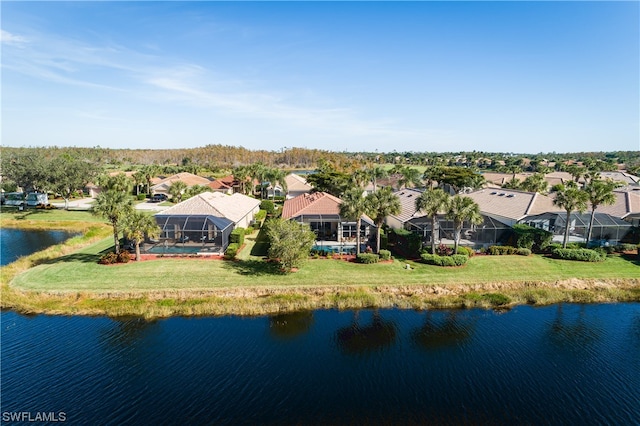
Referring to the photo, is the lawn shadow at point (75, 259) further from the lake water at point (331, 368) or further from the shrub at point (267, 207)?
the shrub at point (267, 207)

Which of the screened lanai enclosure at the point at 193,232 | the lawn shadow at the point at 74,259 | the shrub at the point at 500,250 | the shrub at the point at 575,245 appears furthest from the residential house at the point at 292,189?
the shrub at the point at 575,245

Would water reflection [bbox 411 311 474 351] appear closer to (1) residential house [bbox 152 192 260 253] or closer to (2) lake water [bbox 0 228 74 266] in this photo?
(1) residential house [bbox 152 192 260 253]

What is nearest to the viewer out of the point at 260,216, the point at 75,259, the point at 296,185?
the point at 75,259

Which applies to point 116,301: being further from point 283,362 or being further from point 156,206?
point 156,206

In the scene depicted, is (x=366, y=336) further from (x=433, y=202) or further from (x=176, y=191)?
(x=176, y=191)

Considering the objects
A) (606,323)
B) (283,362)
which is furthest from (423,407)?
(606,323)

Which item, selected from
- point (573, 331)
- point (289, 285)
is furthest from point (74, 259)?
point (573, 331)

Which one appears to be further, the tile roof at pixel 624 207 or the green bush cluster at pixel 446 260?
the tile roof at pixel 624 207
